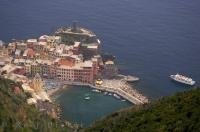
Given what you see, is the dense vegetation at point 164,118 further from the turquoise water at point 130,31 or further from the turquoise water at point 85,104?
the turquoise water at point 130,31

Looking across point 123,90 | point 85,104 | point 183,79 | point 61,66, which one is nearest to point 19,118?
point 85,104

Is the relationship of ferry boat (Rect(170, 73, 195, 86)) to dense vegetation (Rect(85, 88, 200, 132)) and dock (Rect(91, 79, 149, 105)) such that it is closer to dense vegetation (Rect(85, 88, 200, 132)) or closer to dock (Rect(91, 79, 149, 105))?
dock (Rect(91, 79, 149, 105))

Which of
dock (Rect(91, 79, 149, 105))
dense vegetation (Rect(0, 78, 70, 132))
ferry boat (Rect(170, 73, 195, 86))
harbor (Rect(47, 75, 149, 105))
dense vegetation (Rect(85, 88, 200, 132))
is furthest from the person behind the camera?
ferry boat (Rect(170, 73, 195, 86))

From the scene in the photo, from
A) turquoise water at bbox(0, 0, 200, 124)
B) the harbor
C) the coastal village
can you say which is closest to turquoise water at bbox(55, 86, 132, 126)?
turquoise water at bbox(0, 0, 200, 124)

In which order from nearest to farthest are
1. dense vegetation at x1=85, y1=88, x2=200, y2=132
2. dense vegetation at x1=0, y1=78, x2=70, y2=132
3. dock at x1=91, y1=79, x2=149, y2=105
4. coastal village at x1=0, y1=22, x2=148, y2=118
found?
1. dense vegetation at x1=85, y1=88, x2=200, y2=132
2. dense vegetation at x1=0, y1=78, x2=70, y2=132
3. dock at x1=91, y1=79, x2=149, y2=105
4. coastal village at x1=0, y1=22, x2=148, y2=118

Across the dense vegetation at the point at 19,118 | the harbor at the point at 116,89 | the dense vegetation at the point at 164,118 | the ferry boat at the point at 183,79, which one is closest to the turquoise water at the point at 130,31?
the ferry boat at the point at 183,79

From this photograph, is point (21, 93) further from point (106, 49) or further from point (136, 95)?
point (106, 49)

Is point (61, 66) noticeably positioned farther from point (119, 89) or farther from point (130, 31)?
point (130, 31)
